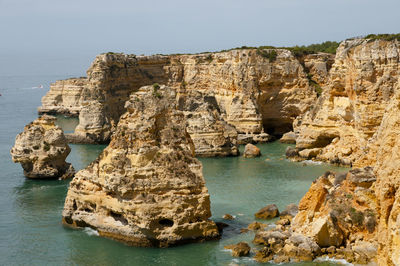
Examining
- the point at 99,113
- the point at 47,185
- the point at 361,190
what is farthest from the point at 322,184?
the point at 99,113

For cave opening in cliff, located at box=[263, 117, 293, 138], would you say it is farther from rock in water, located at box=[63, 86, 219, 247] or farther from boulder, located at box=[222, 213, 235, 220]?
rock in water, located at box=[63, 86, 219, 247]

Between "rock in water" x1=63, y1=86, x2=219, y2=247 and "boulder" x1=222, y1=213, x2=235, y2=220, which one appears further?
"boulder" x1=222, y1=213, x2=235, y2=220

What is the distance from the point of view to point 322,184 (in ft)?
94.4

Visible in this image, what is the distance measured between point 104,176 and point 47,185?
52.0 feet

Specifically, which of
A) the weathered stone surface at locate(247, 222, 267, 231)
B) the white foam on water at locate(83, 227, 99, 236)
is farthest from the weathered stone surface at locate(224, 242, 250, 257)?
the white foam on water at locate(83, 227, 99, 236)

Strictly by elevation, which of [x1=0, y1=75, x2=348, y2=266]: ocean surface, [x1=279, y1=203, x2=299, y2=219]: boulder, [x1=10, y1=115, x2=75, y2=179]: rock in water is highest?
[x1=10, y1=115, x2=75, y2=179]: rock in water

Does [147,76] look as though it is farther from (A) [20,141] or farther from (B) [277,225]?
(B) [277,225]

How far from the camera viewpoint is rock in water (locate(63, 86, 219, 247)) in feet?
92.9

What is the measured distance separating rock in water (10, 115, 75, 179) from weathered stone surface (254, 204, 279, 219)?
60.3 feet

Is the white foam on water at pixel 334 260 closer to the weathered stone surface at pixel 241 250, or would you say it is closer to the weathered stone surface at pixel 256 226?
the weathered stone surface at pixel 241 250

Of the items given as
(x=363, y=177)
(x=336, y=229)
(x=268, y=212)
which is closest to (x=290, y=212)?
(x=268, y=212)

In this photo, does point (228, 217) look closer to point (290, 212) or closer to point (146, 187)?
point (290, 212)

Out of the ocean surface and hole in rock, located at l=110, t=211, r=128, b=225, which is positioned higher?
hole in rock, located at l=110, t=211, r=128, b=225

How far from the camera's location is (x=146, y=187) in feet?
93.8
